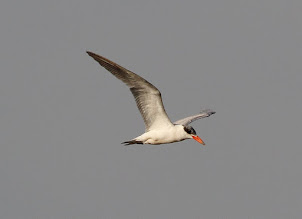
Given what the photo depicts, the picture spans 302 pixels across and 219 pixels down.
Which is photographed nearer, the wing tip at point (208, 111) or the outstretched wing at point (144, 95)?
the outstretched wing at point (144, 95)

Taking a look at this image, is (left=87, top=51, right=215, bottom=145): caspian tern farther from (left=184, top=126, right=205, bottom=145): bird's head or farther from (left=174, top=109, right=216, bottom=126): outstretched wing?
(left=174, top=109, right=216, bottom=126): outstretched wing

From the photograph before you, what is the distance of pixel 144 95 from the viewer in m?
20.1

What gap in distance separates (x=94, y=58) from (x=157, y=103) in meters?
2.53

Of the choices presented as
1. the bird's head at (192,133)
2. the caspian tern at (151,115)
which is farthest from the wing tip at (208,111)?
the caspian tern at (151,115)

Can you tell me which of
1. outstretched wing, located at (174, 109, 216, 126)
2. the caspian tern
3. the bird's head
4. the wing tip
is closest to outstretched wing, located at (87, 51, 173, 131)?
the caspian tern

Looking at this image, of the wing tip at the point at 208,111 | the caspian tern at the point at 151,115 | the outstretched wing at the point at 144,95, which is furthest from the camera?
the wing tip at the point at 208,111

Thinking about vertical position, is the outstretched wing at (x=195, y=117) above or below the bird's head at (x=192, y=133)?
above

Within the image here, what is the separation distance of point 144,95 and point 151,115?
0.92 m

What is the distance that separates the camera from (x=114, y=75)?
19.4 metres

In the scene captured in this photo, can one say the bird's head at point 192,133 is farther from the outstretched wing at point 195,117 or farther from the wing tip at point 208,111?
the wing tip at point 208,111

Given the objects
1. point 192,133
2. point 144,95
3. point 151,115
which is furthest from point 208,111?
point 144,95

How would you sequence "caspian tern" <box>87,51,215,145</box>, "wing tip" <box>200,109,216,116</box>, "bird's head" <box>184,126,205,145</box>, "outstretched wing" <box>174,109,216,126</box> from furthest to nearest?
"wing tip" <box>200,109,216,116</box> < "outstretched wing" <box>174,109,216,126</box> < "bird's head" <box>184,126,205,145</box> < "caspian tern" <box>87,51,215,145</box>

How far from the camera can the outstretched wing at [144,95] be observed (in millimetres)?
19078

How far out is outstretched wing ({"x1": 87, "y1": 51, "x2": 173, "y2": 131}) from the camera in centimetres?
1908
